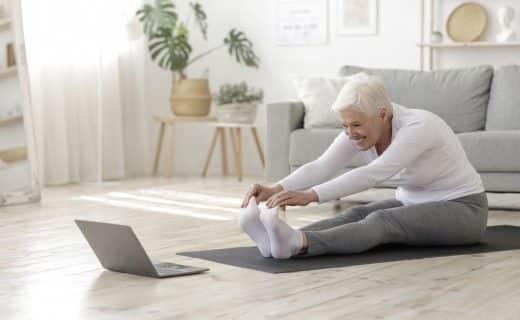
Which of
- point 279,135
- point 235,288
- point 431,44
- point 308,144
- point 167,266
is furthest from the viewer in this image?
point 431,44

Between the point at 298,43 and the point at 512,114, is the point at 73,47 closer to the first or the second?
the point at 298,43

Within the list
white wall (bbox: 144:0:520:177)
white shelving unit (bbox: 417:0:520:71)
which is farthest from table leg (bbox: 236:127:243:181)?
white shelving unit (bbox: 417:0:520:71)

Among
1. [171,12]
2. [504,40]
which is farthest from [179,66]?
[504,40]

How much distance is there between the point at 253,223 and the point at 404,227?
2.07 ft

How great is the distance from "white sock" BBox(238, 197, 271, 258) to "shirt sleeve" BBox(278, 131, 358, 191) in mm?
269

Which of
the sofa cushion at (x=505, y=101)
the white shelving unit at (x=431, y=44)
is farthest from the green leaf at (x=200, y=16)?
the sofa cushion at (x=505, y=101)

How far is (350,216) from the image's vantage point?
3.70 metres

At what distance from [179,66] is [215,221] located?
2.56 metres

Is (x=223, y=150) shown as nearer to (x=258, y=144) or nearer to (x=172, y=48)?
(x=258, y=144)

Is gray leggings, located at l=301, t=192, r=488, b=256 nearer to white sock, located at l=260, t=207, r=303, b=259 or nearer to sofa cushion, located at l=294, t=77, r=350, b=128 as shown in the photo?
white sock, located at l=260, t=207, r=303, b=259

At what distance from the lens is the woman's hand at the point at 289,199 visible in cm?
311

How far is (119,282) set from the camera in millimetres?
3049

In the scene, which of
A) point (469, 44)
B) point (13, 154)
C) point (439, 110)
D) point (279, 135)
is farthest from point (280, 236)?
point (469, 44)

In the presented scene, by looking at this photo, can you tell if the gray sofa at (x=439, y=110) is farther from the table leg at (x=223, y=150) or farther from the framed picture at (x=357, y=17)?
the table leg at (x=223, y=150)
